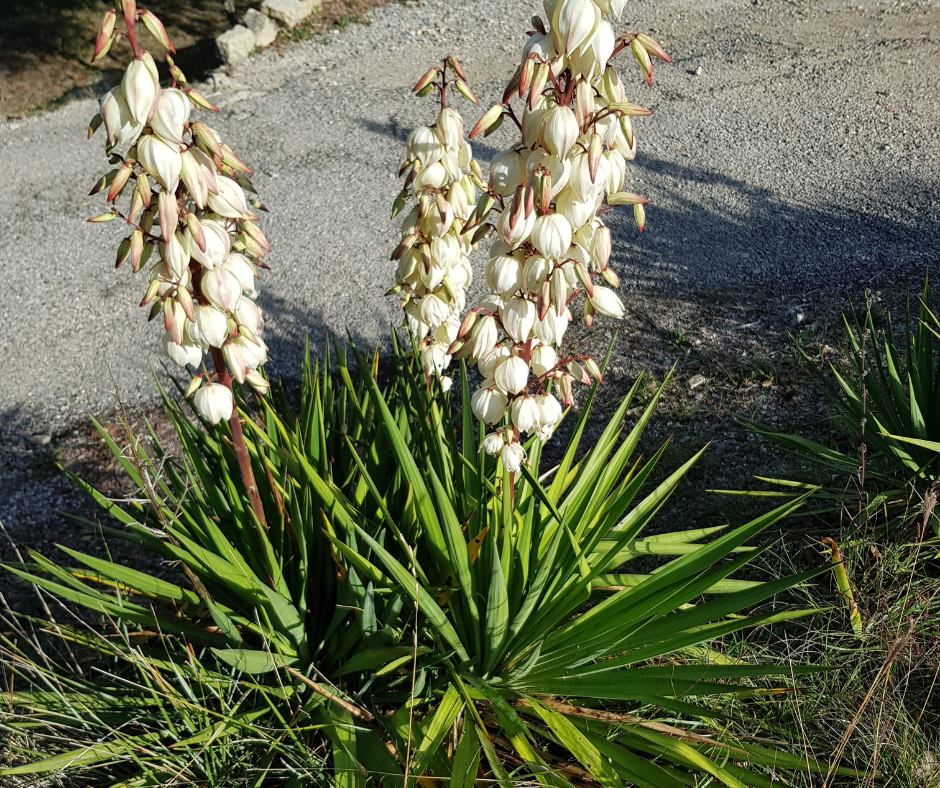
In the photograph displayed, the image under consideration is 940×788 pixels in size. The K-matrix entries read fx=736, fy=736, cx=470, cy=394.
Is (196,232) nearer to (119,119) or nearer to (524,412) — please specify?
(119,119)

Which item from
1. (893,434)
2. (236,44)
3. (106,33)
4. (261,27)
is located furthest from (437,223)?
(261,27)

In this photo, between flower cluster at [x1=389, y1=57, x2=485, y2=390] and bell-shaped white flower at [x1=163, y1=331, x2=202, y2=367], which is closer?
bell-shaped white flower at [x1=163, y1=331, x2=202, y2=367]

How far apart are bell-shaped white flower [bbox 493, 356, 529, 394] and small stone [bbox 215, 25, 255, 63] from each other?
6160mm

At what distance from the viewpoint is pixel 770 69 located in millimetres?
5859

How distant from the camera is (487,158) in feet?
16.6

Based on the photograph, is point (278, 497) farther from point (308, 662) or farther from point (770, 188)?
A: point (770, 188)

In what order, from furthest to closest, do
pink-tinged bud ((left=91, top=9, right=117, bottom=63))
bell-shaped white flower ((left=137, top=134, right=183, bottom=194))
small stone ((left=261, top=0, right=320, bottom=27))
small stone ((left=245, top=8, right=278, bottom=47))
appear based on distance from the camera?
small stone ((left=261, top=0, right=320, bottom=27))
small stone ((left=245, top=8, right=278, bottom=47))
bell-shaped white flower ((left=137, top=134, right=183, bottom=194))
pink-tinged bud ((left=91, top=9, right=117, bottom=63))

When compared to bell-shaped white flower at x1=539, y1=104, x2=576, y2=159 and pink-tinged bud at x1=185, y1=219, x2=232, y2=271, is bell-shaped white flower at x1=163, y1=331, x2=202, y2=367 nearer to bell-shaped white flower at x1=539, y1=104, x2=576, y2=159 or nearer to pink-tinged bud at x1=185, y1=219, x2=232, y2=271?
pink-tinged bud at x1=185, y1=219, x2=232, y2=271

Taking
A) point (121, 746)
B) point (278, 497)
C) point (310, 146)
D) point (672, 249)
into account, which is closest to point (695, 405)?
point (672, 249)

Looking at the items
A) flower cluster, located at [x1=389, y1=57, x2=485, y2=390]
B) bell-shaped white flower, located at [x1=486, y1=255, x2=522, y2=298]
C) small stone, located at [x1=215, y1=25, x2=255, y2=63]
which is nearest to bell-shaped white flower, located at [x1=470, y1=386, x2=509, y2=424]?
flower cluster, located at [x1=389, y1=57, x2=485, y2=390]

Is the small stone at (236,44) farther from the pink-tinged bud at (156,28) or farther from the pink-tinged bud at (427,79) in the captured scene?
the pink-tinged bud at (156,28)

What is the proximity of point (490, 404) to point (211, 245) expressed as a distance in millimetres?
644

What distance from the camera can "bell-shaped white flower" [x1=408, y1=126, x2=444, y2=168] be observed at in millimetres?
1701

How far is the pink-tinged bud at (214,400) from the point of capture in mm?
1593
